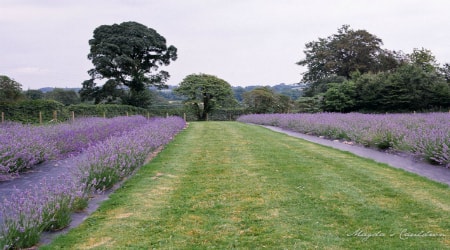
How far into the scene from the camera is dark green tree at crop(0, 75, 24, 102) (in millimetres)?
23161

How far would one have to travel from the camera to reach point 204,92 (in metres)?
35.1

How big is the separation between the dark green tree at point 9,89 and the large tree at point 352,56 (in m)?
28.5

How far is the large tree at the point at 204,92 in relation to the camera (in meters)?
34.7

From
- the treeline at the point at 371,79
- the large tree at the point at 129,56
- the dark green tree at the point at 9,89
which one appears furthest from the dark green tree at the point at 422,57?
the dark green tree at the point at 9,89

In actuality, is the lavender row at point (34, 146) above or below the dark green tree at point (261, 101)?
below

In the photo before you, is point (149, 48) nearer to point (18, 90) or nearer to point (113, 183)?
point (18, 90)

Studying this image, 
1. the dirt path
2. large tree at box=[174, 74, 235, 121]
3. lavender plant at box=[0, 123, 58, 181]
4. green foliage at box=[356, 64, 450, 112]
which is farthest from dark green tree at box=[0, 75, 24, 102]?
green foliage at box=[356, 64, 450, 112]

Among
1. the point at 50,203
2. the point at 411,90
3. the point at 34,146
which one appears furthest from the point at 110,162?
the point at 411,90

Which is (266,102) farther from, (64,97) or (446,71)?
(64,97)

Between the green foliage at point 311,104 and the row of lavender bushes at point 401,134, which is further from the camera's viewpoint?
the green foliage at point 311,104

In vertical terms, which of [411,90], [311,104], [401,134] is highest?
[411,90]

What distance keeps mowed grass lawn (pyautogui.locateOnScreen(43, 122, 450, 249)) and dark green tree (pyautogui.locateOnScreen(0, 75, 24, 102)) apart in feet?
67.8

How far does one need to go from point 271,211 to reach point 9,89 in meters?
24.3

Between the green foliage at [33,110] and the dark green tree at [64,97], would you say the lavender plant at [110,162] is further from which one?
the dark green tree at [64,97]
